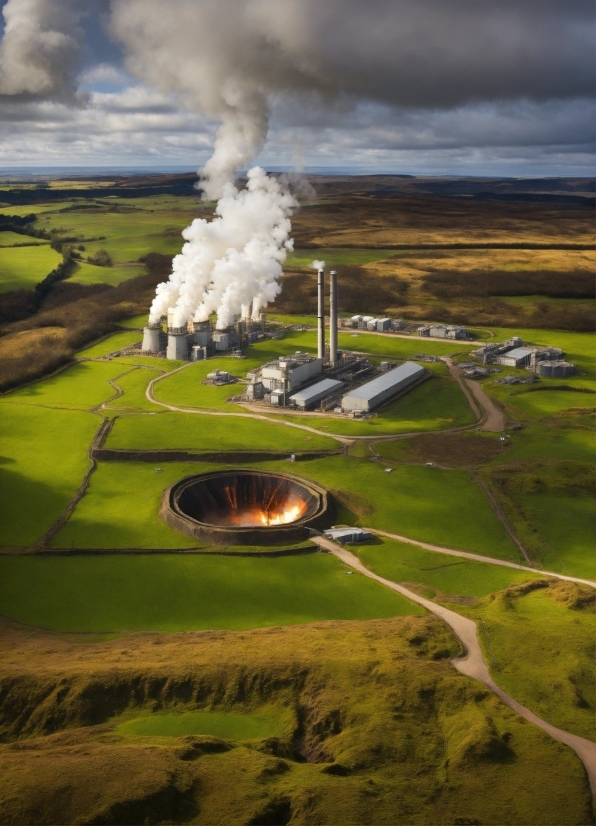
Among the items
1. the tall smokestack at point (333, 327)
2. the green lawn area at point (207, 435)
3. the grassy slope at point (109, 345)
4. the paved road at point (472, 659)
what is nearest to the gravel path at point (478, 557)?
the paved road at point (472, 659)

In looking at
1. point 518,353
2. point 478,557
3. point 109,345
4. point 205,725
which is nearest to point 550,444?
point 478,557

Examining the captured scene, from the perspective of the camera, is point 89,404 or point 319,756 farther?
point 89,404

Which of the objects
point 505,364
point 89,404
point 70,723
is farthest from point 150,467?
point 505,364

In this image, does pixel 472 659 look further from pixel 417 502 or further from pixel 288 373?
pixel 288 373

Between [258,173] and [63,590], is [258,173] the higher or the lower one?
the higher one

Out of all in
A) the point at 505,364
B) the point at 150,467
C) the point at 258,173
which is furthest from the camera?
the point at 258,173

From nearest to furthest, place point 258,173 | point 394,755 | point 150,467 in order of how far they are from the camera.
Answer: point 394,755
point 150,467
point 258,173

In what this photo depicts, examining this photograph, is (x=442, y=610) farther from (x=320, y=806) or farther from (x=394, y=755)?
(x=320, y=806)
